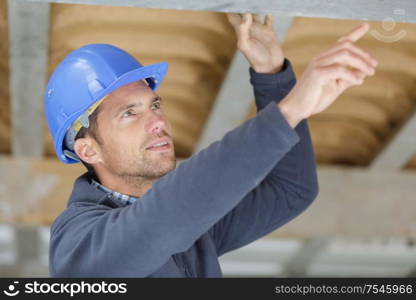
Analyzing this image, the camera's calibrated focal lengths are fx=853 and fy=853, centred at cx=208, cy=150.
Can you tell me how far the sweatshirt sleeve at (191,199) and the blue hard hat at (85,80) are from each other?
64 cm

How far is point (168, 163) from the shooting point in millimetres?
2871

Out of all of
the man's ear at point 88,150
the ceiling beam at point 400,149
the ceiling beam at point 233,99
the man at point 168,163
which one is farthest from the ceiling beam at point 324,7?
the ceiling beam at point 400,149

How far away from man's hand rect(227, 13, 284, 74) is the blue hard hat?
0.37 m

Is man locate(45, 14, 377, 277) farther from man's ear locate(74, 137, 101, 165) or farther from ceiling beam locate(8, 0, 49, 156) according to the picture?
ceiling beam locate(8, 0, 49, 156)

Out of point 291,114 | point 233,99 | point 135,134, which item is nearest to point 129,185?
point 135,134

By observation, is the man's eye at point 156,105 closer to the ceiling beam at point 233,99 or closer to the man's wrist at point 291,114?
the man's wrist at point 291,114

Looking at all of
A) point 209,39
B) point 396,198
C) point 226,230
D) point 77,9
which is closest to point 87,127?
point 226,230

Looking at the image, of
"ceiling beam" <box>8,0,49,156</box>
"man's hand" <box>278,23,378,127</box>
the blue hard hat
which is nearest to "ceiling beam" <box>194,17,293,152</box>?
"ceiling beam" <box>8,0,49,156</box>

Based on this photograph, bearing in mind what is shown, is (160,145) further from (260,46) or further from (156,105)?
(260,46)

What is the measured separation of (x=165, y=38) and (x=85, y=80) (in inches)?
59.7

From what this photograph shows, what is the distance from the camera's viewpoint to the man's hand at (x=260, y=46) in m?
2.94

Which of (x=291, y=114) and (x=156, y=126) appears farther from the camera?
(x=156, y=126)

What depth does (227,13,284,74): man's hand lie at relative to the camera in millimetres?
2939

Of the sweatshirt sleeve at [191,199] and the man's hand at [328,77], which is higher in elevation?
the man's hand at [328,77]
